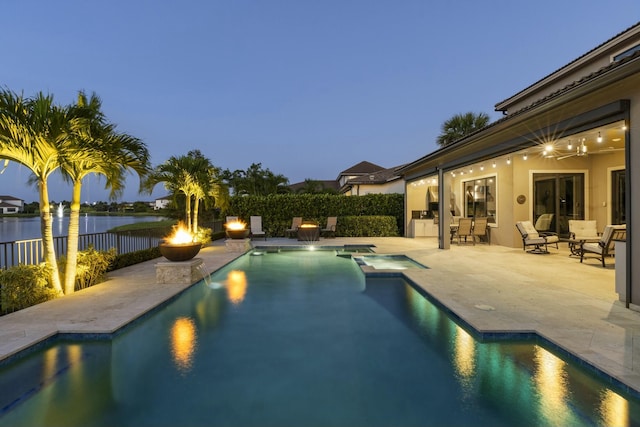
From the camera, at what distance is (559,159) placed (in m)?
12.0

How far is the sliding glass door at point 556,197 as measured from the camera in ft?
40.7

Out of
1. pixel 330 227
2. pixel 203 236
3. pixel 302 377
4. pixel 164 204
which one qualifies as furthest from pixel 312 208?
pixel 164 204

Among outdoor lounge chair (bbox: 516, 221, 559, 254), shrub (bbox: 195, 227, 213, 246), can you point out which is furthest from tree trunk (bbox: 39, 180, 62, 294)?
outdoor lounge chair (bbox: 516, 221, 559, 254)

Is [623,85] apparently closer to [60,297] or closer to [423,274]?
[423,274]

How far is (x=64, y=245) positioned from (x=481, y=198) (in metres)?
14.8

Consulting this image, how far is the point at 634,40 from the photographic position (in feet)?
31.5

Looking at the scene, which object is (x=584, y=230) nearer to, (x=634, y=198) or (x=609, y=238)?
(x=609, y=238)

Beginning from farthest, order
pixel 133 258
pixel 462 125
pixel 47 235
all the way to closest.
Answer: pixel 462 125, pixel 133 258, pixel 47 235

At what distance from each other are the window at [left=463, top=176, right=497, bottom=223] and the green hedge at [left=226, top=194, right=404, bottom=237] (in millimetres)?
3163

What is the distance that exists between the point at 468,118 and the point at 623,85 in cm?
1517

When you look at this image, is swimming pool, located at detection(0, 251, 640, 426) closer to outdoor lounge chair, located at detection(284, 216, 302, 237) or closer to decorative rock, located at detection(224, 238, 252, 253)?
decorative rock, located at detection(224, 238, 252, 253)

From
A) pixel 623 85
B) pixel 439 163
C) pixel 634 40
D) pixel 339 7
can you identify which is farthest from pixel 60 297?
pixel 339 7

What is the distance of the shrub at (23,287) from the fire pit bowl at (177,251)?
1926mm

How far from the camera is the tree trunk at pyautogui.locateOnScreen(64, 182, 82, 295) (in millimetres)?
6027
